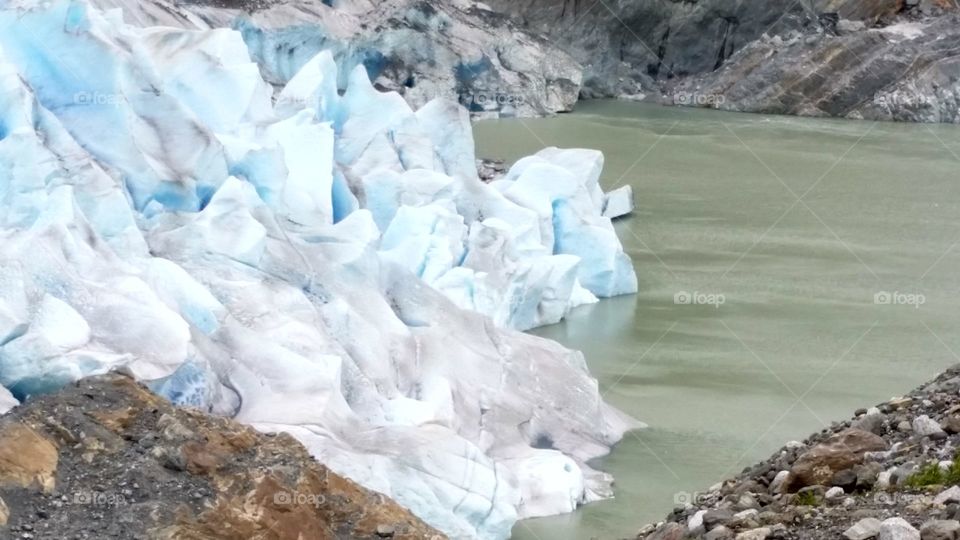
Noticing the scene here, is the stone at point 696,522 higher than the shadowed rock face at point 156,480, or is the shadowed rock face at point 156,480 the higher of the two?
the stone at point 696,522

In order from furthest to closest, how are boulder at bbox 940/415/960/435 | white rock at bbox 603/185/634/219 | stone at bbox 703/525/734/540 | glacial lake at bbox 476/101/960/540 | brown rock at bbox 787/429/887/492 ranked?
white rock at bbox 603/185/634/219 < glacial lake at bbox 476/101/960/540 < boulder at bbox 940/415/960/435 < brown rock at bbox 787/429/887/492 < stone at bbox 703/525/734/540

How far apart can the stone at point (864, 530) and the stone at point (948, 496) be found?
10.7 inches

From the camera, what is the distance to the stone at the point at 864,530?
14.9 feet

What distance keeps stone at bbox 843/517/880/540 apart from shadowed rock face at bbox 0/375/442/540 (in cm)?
223

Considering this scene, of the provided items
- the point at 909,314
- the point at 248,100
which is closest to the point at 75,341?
the point at 248,100

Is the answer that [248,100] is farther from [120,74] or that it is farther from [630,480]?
[630,480]

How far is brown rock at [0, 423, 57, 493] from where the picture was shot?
5.89 metres

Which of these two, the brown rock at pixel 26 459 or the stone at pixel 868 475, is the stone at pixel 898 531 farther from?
the brown rock at pixel 26 459

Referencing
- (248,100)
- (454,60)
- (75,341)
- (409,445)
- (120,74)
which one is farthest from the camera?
(454,60)

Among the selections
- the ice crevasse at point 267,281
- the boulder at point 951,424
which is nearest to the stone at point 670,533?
the boulder at point 951,424

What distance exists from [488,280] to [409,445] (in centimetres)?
481

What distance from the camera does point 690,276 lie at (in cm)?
1670

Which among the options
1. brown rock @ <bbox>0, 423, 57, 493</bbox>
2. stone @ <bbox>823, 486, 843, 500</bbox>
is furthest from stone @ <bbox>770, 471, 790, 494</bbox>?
brown rock @ <bbox>0, 423, 57, 493</bbox>

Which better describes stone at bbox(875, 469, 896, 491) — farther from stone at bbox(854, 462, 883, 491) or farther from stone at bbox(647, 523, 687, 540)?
stone at bbox(647, 523, 687, 540)
